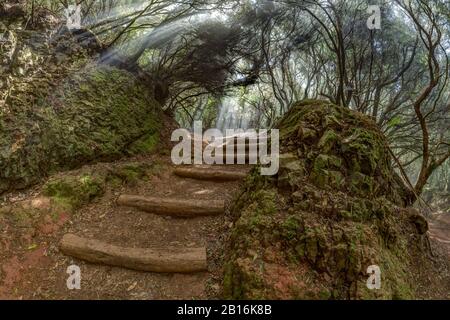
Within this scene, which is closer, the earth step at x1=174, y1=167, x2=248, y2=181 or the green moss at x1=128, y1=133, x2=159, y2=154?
the earth step at x1=174, y1=167, x2=248, y2=181

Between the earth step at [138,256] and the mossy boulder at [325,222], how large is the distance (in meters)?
0.38

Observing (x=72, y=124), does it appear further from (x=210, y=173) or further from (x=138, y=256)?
(x=138, y=256)

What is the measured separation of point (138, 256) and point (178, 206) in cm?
102

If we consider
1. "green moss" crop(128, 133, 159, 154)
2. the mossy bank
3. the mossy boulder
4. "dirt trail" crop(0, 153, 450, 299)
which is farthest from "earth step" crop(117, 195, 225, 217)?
"green moss" crop(128, 133, 159, 154)

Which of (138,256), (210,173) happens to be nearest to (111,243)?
(138,256)

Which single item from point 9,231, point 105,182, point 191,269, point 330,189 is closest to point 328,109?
point 330,189

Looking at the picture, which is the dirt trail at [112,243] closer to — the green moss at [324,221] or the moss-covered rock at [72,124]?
the green moss at [324,221]

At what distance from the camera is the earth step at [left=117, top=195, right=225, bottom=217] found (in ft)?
13.4

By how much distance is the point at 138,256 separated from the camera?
3.18 m

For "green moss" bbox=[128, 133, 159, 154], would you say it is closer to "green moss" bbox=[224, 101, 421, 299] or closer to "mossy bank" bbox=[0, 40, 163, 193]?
"mossy bank" bbox=[0, 40, 163, 193]

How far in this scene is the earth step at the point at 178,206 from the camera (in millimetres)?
4070

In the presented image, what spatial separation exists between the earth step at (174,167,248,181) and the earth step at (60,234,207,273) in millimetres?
1902

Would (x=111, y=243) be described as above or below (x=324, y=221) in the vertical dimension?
below

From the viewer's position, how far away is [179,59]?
27.6 ft
